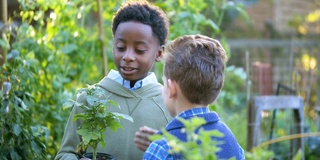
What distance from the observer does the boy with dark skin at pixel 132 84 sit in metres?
2.80

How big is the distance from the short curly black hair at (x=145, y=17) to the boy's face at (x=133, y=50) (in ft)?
0.11

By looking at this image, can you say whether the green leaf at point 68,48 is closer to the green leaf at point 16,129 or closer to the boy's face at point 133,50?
the green leaf at point 16,129

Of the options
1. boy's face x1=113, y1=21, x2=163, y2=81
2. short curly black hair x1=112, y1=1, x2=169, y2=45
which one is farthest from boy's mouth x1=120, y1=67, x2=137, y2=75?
Answer: short curly black hair x1=112, y1=1, x2=169, y2=45

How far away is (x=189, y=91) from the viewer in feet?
7.70

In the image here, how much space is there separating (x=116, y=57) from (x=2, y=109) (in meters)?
0.74

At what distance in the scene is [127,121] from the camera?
9.34 ft

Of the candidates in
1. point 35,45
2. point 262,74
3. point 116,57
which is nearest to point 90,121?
point 116,57

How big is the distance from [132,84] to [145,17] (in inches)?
12.1

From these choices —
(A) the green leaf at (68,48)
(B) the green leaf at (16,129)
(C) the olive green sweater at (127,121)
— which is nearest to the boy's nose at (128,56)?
(C) the olive green sweater at (127,121)

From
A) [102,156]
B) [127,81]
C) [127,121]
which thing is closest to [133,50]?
[127,81]

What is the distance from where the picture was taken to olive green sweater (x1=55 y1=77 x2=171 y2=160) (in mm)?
2797

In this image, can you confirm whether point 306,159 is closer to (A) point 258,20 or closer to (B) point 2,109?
(B) point 2,109

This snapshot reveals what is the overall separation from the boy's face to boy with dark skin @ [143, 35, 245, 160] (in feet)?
1.58

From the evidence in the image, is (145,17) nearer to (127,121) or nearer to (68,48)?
(127,121)
